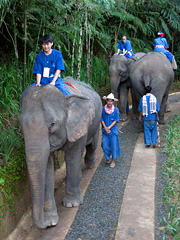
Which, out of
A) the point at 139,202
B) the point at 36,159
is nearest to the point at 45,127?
the point at 36,159

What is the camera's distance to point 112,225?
12.4 ft

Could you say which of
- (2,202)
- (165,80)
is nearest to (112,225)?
(2,202)

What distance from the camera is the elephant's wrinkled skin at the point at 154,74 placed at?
718 cm

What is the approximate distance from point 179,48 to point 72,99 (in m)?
12.9

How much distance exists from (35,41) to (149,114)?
269 centimetres

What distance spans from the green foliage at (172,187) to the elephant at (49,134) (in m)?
1.21

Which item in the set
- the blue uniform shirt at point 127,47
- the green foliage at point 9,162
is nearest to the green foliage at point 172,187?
the green foliage at point 9,162

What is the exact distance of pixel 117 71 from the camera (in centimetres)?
879

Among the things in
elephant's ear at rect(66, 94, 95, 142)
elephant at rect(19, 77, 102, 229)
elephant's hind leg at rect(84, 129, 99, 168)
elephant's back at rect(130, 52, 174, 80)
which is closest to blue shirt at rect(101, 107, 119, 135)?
elephant's hind leg at rect(84, 129, 99, 168)

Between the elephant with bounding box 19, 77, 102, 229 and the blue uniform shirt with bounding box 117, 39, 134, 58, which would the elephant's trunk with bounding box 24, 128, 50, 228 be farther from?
the blue uniform shirt with bounding box 117, 39, 134, 58

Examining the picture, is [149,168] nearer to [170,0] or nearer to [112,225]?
[112,225]

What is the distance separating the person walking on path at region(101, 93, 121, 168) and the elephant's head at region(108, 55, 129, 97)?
330 cm

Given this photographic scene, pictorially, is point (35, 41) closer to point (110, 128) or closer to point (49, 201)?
point (110, 128)

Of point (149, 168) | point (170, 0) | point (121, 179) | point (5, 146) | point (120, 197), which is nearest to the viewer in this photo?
point (5, 146)
